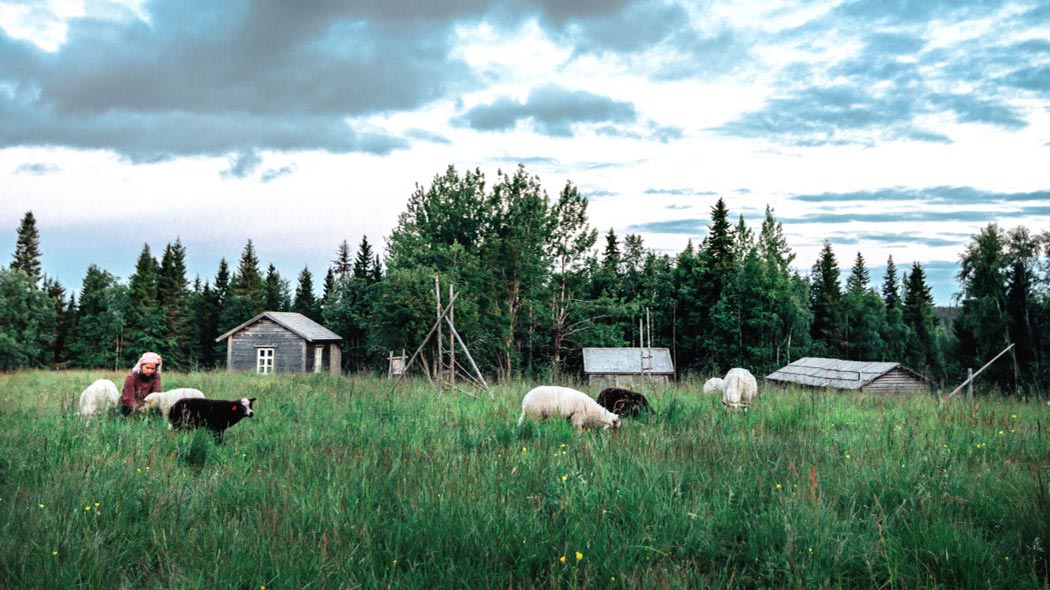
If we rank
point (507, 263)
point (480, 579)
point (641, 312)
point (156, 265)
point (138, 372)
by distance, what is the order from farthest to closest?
point (156, 265) < point (641, 312) < point (507, 263) < point (138, 372) < point (480, 579)

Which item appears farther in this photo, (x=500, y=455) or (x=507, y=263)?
(x=507, y=263)

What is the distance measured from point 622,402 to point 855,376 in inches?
925

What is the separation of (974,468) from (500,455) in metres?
4.76

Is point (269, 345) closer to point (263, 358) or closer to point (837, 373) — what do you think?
point (263, 358)

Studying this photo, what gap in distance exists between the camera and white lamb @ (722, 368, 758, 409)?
41.2 ft

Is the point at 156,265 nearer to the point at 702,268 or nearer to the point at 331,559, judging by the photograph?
the point at 702,268

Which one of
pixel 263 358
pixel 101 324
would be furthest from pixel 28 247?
pixel 263 358

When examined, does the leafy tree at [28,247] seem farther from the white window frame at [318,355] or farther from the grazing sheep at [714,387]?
the grazing sheep at [714,387]

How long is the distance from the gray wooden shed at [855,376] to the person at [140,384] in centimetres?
2687

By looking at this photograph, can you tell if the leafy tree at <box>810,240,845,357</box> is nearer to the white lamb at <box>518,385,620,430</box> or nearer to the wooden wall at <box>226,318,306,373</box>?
the wooden wall at <box>226,318,306,373</box>

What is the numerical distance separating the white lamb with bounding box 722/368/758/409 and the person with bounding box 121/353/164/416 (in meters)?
10.4

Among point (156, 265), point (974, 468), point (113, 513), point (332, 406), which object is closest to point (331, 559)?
point (113, 513)

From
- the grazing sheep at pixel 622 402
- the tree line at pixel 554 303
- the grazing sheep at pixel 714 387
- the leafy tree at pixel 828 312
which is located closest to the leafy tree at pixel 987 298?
the tree line at pixel 554 303

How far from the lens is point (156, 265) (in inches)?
2645
